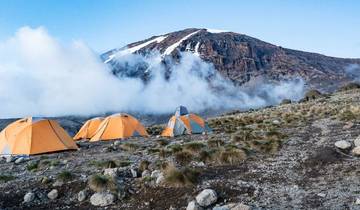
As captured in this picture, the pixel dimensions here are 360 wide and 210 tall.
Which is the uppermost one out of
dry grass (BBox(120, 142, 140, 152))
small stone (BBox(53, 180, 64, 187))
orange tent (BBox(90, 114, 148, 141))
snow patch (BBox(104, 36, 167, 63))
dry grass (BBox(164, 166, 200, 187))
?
snow patch (BBox(104, 36, 167, 63))

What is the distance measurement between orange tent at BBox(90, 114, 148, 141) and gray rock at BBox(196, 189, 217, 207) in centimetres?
1659

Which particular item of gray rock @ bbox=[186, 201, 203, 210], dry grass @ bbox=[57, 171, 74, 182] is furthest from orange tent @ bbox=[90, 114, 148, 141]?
gray rock @ bbox=[186, 201, 203, 210]

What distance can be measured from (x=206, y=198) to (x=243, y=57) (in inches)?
4602

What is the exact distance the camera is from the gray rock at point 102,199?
1073cm

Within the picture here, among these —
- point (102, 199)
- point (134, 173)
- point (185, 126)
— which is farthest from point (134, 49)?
point (102, 199)

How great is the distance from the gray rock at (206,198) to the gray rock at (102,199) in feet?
6.82

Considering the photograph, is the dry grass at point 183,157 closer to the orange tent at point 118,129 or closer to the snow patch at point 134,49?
the orange tent at point 118,129

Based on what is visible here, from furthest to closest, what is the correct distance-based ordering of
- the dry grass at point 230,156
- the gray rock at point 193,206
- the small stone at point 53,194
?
the dry grass at point 230,156 < the small stone at point 53,194 < the gray rock at point 193,206

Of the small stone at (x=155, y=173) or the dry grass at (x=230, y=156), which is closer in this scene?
the small stone at (x=155, y=173)

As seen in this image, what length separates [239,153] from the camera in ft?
47.6

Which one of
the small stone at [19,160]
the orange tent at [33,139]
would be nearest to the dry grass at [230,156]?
the small stone at [19,160]

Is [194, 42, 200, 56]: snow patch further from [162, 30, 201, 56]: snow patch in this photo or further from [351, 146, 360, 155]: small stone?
[351, 146, 360, 155]: small stone

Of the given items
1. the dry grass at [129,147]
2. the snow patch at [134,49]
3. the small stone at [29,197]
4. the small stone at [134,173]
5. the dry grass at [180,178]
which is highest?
the snow patch at [134,49]

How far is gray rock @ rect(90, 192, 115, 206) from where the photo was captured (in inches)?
423
